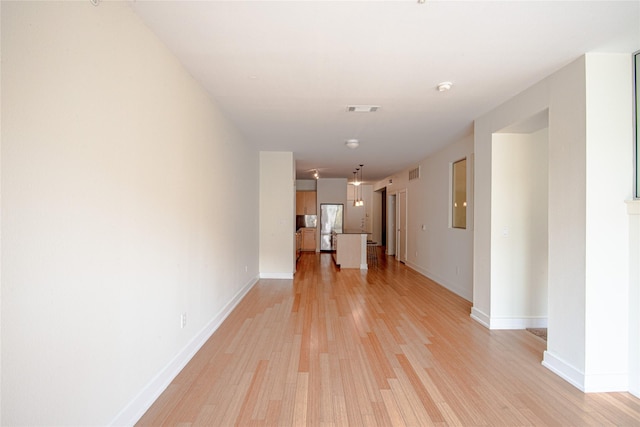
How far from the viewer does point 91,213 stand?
1485 millimetres

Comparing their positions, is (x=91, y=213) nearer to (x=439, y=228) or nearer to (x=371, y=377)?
(x=371, y=377)

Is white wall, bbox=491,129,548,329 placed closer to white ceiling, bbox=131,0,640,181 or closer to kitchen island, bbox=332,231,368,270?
white ceiling, bbox=131,0,640,181

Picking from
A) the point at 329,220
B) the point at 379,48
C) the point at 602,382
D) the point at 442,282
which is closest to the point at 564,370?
the point at 602,382

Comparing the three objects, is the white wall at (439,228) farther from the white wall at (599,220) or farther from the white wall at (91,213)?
the white wall at (91,213)

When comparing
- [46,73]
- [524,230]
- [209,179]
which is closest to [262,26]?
[46,73]

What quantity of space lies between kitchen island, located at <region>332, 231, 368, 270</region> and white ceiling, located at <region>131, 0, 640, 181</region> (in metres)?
4.20

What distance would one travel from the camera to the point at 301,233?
10.3 m

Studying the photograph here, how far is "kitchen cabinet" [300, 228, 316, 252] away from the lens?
10.5 metres

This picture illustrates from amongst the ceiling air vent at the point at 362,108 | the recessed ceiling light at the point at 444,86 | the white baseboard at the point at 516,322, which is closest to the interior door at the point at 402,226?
the white baseboard at the point at 516,322

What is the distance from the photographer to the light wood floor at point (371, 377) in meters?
1.96

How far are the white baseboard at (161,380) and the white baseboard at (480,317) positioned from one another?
3.18m

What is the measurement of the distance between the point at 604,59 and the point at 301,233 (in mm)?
8739

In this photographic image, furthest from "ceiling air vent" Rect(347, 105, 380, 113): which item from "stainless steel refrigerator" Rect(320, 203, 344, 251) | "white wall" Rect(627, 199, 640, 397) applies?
"stainless steel refrigerator" Rect(320, 203, 344, 251)

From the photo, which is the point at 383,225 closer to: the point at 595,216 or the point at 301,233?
the point at 301,233
